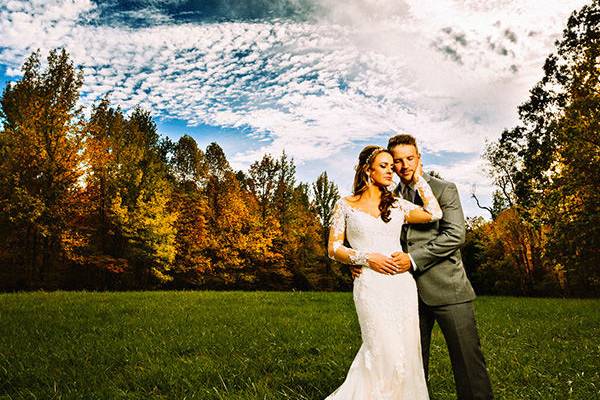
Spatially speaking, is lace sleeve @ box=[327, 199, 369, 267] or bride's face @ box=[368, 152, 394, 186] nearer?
lace sleeve @ box=[327, 199, 369, 267]

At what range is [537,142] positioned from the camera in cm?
2294

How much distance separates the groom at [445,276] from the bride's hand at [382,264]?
11 millimetres

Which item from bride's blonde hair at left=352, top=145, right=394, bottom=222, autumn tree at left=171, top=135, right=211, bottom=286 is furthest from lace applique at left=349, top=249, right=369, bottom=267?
autumn tree at left=171, top=135, right=211, bottom=286

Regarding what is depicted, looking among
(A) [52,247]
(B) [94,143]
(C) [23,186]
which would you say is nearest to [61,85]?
(B) [94,143]

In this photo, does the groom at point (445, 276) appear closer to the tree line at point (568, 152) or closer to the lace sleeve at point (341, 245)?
the lace sleeve at point (341, 245)

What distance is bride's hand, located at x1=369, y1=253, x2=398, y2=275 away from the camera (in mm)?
4055

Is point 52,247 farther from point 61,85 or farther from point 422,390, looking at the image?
point 422,390

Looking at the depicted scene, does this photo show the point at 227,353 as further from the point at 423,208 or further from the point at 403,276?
the point at 423,208

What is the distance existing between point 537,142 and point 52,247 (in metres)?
28.2

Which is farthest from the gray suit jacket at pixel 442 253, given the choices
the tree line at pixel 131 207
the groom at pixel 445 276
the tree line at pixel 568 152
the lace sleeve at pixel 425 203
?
the tree line at pixel 131 207

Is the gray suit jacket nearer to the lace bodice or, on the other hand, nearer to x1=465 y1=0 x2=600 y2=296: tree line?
the lace bodice

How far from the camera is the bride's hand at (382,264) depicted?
160 inches

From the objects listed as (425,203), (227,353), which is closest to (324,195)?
(227,353)

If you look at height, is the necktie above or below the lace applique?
above
